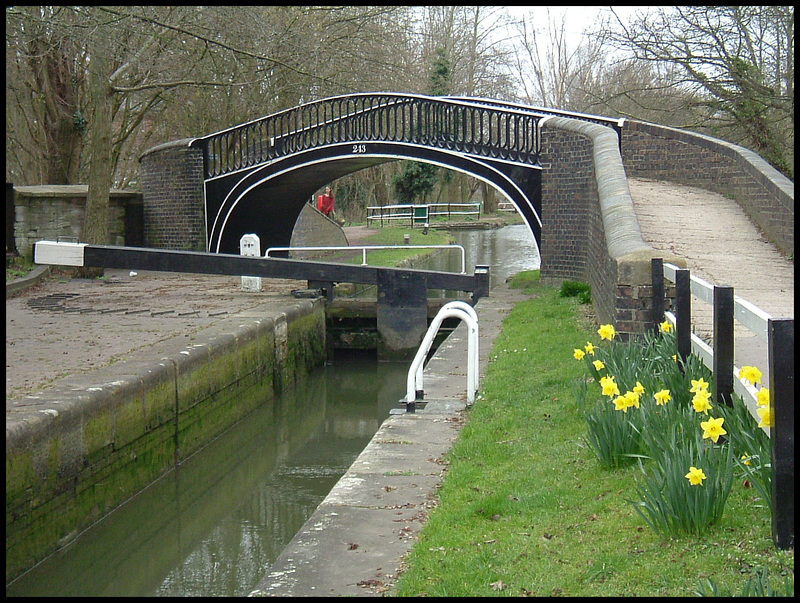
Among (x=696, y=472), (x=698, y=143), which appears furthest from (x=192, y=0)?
(x=696, y=472)

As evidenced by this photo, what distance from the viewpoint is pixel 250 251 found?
14688 millimetres

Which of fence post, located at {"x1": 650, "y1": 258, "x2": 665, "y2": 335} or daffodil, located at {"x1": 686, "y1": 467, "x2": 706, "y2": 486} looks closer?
daffodil, located at {"x1": 686, "y1": 467, "x2": 706, "y2": 486}

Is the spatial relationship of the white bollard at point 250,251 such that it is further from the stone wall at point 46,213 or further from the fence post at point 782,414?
the fence post at point 782,414

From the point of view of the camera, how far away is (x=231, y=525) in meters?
7.52

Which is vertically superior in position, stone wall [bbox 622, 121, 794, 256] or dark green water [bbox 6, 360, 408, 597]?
stone wall [bbox 622, 121, 794, 256]

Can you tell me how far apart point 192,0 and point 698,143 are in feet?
26.6

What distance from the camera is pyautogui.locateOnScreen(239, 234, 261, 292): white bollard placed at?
1473 cm

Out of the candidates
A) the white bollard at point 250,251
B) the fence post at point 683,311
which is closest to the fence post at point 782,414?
the fence post at point 683,311

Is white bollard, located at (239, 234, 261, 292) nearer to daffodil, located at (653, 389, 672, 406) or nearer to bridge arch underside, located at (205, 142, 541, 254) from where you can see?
bridge arch underside, located at (205, 142, 541, 254)

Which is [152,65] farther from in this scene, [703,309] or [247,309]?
[703,309]

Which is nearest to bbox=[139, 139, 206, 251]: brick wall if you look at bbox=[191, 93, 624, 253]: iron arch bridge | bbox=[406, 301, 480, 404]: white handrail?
bbox=[191, 93, 624, 253]: iron arch bridge

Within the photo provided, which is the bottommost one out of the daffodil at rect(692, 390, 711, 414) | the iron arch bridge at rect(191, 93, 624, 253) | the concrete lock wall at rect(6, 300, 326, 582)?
the concrete lock wall at rect(6, 300, 326, 582)

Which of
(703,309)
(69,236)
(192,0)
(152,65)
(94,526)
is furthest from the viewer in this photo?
(152,65)

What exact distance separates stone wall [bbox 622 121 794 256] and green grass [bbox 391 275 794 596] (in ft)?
19.0
